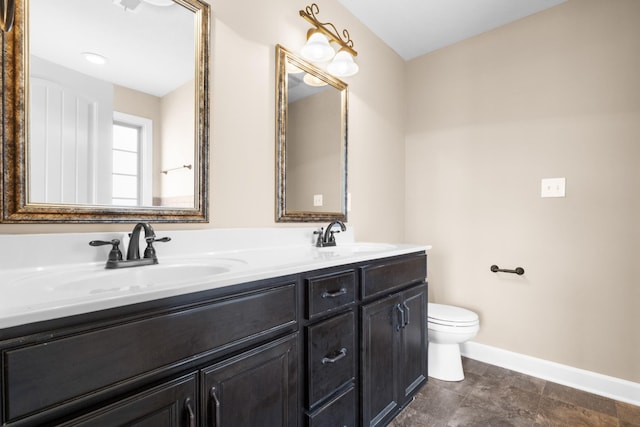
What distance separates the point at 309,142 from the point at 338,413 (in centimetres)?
138

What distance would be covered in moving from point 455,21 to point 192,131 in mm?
2023

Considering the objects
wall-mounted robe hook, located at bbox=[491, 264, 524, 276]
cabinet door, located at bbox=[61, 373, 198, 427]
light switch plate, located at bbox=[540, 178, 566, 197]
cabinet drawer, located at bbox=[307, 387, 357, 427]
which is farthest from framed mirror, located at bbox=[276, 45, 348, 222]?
light switch plate, located at bbox=[540, 178, 566, 197]

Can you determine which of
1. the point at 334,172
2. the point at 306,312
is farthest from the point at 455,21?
the point at 306,312

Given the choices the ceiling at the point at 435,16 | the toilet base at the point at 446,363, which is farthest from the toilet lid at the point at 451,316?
the ceiling at the point at 435,16

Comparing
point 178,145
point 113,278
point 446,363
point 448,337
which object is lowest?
point 446,363

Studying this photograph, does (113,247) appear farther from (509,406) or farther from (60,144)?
(509,406)

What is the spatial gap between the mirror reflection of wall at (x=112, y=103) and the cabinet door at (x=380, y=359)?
3.11 ft

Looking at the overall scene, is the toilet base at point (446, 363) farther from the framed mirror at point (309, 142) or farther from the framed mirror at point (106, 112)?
the framed mirror at point (106, 112)

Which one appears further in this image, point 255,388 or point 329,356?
point 329,356

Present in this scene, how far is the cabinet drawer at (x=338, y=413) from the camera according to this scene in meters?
1.09

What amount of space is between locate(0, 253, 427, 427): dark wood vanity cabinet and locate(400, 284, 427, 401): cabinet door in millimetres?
78

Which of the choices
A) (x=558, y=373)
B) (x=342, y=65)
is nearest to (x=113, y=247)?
(x=342, y=65)

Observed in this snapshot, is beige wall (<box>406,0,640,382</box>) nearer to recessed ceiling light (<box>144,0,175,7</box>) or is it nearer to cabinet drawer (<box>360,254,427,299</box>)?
cabinet drawer (<box>360,254,427,299</box>)

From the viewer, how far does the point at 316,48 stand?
66.9 inches
